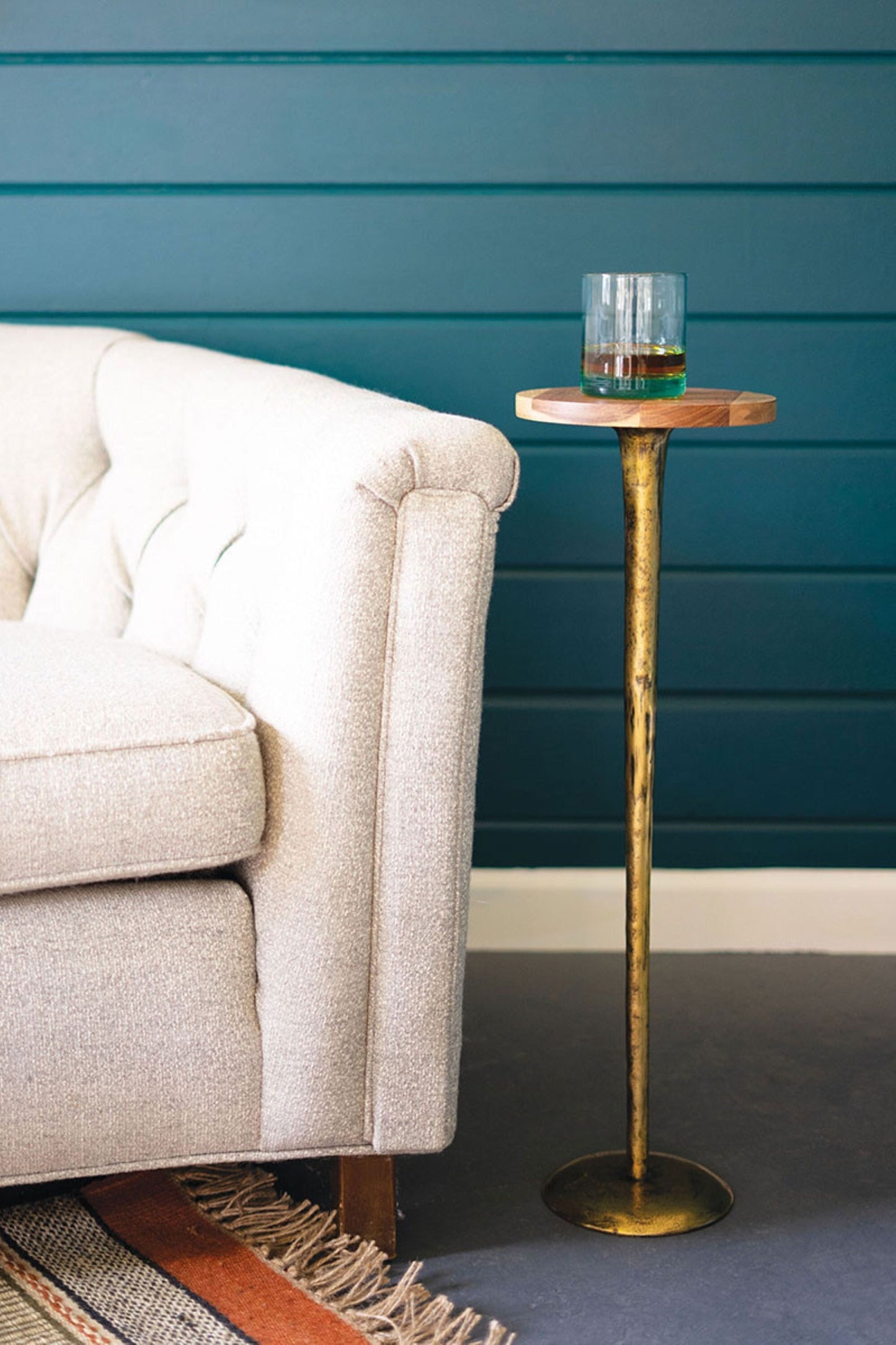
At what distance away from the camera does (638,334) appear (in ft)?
4.18

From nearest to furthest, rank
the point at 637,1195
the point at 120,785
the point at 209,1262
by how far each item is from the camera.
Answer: the point at 120,785
the point at 209,1262
the point at 637,1195

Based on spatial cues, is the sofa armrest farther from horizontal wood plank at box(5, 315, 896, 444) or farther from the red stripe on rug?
horizontal wood plank at box(5, 315, 896, 444)

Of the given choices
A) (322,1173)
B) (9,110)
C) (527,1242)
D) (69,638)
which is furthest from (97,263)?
(527,1242)

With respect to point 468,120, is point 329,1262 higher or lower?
lower

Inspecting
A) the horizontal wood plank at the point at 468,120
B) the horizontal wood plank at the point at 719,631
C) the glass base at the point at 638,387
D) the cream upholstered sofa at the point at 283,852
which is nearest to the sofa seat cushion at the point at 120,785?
the cream upholstered sofa at the point at 283,852

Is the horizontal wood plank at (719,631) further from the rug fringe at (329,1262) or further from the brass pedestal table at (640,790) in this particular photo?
the rug fringe at (329,1262)

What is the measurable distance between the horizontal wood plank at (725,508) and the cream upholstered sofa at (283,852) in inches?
27.3

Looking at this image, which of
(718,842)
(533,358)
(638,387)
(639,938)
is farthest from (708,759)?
(638,387)

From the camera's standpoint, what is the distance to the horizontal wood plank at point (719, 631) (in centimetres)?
201

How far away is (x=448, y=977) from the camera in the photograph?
1.27 meters

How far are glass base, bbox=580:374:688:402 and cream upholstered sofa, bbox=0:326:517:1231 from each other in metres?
0.13

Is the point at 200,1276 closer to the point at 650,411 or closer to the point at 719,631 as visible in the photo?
the point at 650,411

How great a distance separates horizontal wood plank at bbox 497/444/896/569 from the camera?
1.98 meters

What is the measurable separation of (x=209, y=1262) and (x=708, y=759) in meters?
1.03
